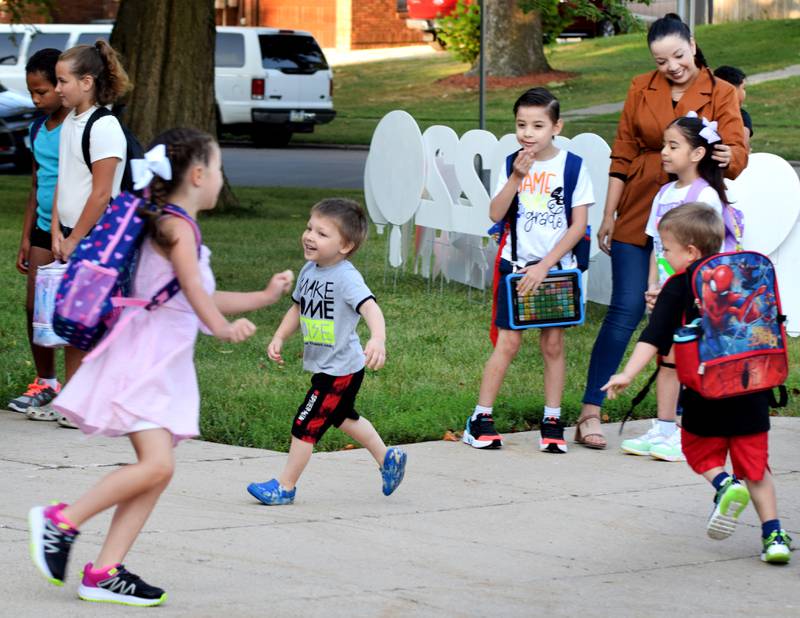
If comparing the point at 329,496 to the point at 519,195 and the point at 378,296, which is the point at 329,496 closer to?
the point at 519,195

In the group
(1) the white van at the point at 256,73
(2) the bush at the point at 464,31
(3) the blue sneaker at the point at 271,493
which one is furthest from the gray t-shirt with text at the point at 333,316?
(2) the bush at the point at 464,31

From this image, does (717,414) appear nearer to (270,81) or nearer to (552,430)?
(552,430)

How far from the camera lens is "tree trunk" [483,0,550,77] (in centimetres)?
3516

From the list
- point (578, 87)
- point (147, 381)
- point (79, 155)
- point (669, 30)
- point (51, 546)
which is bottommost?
point (51, 546)

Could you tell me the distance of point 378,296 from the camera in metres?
11.0

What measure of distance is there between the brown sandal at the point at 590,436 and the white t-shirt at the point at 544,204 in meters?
0.77

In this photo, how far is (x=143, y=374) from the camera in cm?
430

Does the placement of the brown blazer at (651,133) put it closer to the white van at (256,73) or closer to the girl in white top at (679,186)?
the girl in white top at (679,186)

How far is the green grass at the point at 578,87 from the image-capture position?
27656 millimetres

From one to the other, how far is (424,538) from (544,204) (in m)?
1.96

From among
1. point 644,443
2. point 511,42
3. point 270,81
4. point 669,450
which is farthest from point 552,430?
point 511,42

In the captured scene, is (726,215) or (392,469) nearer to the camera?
(392,469)

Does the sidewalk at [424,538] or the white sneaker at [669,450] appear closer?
the sidewalk at [424,538]

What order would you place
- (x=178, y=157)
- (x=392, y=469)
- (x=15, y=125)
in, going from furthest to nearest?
(x=15, y=125)
(x=392, y=469)
(x=178, y=157)
